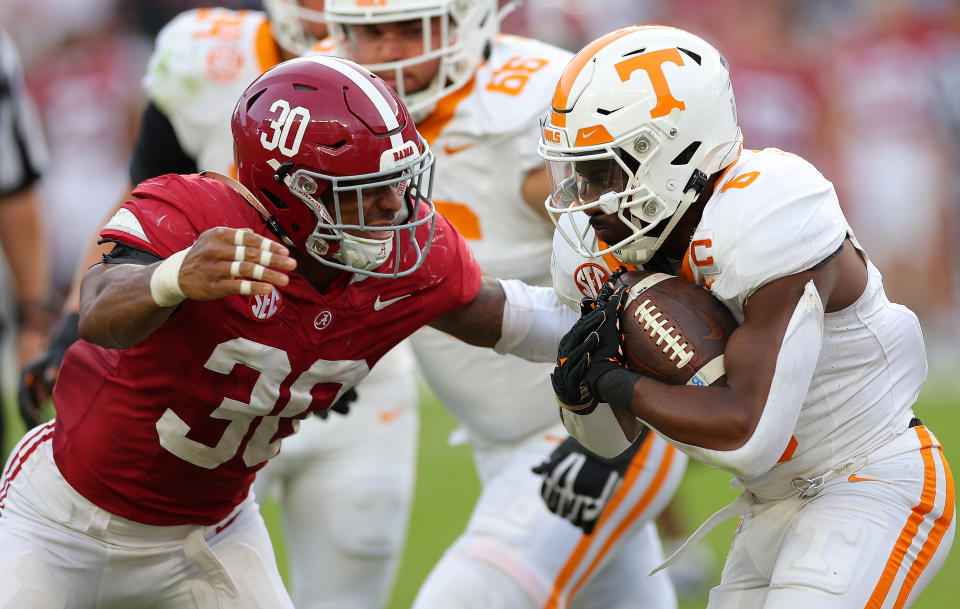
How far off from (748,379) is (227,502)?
4.15 feet

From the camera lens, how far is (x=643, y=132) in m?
3.01

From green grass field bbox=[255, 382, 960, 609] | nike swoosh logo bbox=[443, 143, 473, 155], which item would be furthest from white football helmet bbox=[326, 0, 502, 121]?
green grass field bbox=[255, 382, 960, 609]

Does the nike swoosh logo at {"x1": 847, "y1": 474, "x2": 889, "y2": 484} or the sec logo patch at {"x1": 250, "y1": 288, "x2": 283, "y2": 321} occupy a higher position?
the sec logo patch at {"x1": 250, "y1": 288, "x2": 283, "y2": 321}

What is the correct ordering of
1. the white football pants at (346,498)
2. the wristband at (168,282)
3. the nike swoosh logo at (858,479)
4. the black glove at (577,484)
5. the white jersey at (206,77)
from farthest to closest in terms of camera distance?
the white football pants at (346,498) < the white jersey at (206,77) < the black glove at (577,484) < the nike swoosh logo at (858,479) < the wristband at (168,282)

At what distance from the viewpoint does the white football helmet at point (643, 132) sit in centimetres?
301

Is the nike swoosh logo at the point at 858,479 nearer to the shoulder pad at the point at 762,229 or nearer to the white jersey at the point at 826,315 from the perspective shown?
the white jersey at the point at 826,315

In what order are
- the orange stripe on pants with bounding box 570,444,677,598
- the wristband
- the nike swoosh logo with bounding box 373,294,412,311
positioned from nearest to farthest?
the wristband → the nike swoosh logo with bounding box 373,294,412,311 → the orange stripe on pants with bounding box 570,444,677,598

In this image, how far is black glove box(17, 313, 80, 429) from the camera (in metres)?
3.75

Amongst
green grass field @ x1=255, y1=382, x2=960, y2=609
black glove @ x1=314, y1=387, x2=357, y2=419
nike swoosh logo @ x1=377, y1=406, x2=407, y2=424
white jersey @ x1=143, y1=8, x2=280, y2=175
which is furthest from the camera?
green grass field @ x1=255, y1=382, x2=960, y2=609

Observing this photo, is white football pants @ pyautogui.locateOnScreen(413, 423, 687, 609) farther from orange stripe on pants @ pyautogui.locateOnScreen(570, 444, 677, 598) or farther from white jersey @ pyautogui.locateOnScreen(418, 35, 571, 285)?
white jersey @ pyautogui.locateOnScreen(418, 35, 571, 285)

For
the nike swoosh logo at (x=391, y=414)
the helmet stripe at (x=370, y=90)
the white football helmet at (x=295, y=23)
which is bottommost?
the nike swoosh logo at (x=391, y=414)

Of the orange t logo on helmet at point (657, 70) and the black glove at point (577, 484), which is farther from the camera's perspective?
the black glove at point (577, 484)

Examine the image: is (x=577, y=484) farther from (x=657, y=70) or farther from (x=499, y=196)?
(x=657, y=70)

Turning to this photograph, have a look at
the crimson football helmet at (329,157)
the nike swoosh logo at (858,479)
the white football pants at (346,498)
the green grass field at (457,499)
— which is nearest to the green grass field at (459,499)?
the green grass field at (457,499)
